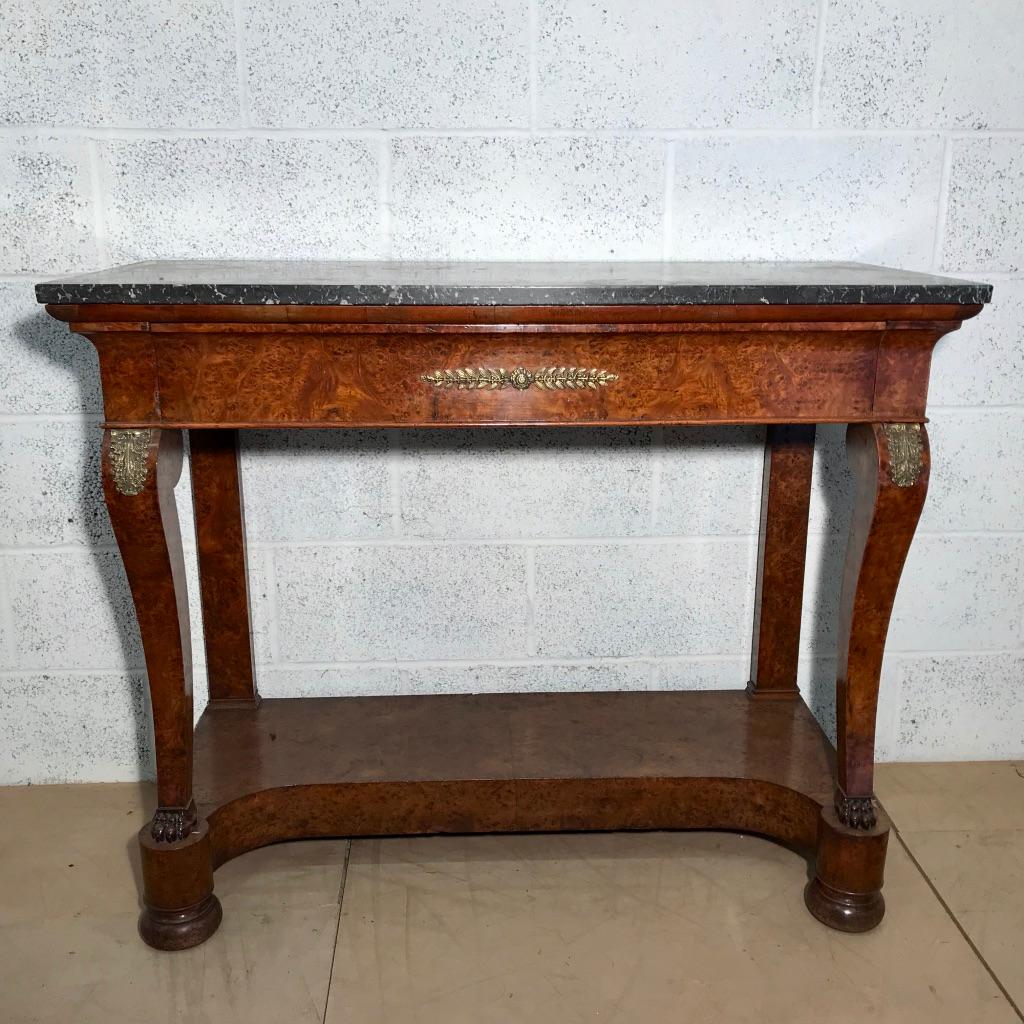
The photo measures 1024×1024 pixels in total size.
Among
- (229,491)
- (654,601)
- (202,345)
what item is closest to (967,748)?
(654,601)

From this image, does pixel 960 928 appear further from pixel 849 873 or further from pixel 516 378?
pixel 516 378

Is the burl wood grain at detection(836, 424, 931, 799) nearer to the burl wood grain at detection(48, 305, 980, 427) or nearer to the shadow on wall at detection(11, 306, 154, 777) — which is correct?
the burl wood grain at detection(48, 305, 980, 427)

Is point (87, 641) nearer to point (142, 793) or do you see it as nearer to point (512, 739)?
point (142, 793)

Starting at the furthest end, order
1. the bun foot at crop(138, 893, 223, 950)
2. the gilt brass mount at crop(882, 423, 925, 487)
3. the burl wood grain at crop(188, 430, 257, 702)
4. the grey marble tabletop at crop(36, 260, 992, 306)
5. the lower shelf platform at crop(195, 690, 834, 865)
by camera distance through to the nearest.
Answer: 1. the burl wood grain at crop(188, 430, 257, 702)
2. the lower shelf platform at crop(195, 690, 834, 865)
3. the bun foot at crop(138, 893, 223, 950)
4. the gilt brass mount at crop(882, 423, 925, 487)
5. the grey marble tabletop at crop(36, 260, 992, 306)

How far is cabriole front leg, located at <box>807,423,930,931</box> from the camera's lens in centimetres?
129

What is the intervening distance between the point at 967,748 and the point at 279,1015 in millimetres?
1326

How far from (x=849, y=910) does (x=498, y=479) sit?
85 cm

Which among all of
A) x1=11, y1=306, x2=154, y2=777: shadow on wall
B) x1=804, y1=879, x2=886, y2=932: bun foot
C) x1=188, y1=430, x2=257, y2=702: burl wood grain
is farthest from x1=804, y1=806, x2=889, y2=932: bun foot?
x1=11, y1=306, x2=154, y2=777: shadow on wall

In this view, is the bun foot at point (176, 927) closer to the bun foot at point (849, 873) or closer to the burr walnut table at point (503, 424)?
the burr walnut table at point (503, 424)

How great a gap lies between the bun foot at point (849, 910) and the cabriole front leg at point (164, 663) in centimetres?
86

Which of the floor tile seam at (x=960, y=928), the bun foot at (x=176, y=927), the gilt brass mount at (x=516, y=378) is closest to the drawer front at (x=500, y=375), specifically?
the gilt brass mount at (x=516, y=378)

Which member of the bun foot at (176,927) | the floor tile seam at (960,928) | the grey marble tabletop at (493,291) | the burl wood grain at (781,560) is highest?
the grey marble tabletop at (493,291)

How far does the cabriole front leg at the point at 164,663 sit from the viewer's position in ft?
4.09

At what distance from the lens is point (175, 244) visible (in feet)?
5.39
